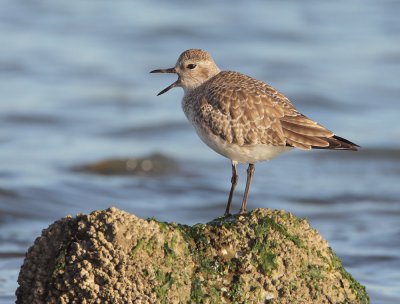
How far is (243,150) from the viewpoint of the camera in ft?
24.1

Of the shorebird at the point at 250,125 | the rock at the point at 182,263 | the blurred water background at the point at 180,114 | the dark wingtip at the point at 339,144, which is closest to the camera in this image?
the rock at the point at 182,263

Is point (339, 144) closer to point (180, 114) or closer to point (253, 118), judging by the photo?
point (253, 118)

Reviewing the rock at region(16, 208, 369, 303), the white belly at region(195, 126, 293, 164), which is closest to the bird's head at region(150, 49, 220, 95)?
the white belly at region(195, 126, 293, 164)

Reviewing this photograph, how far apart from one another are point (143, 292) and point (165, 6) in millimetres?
18008

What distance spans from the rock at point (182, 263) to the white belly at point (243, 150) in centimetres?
109

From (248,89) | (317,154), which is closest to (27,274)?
(248,89)

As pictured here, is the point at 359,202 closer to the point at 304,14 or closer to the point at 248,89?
the point at 248,89

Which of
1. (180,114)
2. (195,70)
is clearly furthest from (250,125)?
(180,114)

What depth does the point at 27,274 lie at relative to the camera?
5.84 m

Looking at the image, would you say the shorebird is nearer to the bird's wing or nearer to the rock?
the bird's wing

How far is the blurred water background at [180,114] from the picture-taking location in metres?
12.0

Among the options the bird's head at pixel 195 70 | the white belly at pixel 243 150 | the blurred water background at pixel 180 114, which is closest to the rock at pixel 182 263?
the white belly at pixel 243 150

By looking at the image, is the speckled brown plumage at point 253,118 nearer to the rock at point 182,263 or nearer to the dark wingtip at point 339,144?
the dark wingtip at point 339,144

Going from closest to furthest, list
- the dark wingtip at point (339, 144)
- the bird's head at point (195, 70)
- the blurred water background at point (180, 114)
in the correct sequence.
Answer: the dark wingtip at point (339, 144), the bird's head at point (195, 70), the blurred water background at point (180, 114)
